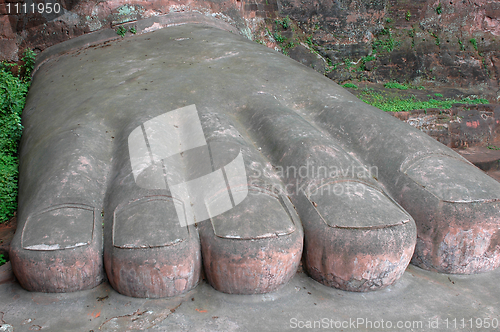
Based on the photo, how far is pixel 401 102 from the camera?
223 inches

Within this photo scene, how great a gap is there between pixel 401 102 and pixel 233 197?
15.4 ft

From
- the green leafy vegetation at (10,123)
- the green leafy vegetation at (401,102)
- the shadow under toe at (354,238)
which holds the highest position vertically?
the green leafy vegetation at (10,123)

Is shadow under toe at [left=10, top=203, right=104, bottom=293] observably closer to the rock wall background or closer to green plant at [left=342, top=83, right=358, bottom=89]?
the rock wall background

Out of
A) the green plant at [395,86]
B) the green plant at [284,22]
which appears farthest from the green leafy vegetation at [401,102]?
the green plant at [284,22]

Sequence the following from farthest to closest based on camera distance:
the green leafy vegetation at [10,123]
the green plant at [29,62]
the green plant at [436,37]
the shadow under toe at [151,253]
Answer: the green plant at [436,37], the green plant at [29,62], the green leafy vegetation at [10,123], the shadow under toe at [151,253]

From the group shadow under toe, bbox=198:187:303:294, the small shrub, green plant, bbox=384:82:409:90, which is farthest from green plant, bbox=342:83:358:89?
shadow under toe, bbox=198:187:303:294

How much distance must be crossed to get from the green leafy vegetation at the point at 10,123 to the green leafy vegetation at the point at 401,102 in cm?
431

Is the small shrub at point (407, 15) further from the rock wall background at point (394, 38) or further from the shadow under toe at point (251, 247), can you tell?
the shadow under toe at point (251, 247)

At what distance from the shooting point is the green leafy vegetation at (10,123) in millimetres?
2643

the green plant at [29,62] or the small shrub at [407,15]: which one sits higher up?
the green plant at [29,62]

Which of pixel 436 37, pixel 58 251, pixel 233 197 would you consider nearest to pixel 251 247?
pixel 233 197

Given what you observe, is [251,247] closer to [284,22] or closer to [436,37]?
[284,22]

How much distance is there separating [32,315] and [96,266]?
0.32m

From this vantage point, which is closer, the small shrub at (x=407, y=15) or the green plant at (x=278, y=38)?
the green plant at (x=278, y=38)
